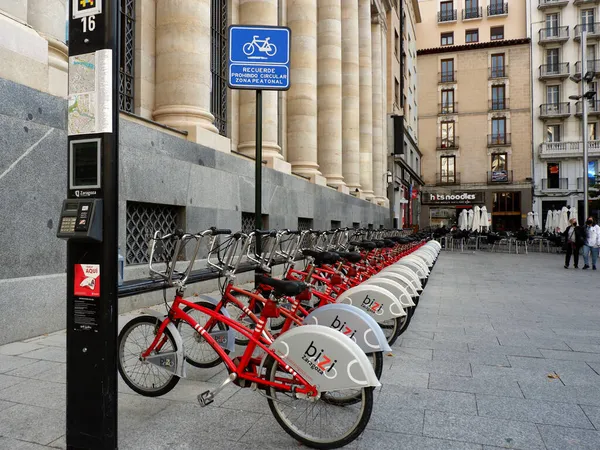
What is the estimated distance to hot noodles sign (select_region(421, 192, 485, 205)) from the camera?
50656 mm

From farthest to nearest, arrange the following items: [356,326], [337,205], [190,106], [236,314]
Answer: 1. [337,205]
2. [190,106]
3. [236,314]
4. [356,326]

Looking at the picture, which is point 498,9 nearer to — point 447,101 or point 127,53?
point 447,101

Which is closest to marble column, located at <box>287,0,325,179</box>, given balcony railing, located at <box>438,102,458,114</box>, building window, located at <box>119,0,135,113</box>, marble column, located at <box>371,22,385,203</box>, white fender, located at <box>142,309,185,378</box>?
building window, located at <box>119,0,135,113</box>

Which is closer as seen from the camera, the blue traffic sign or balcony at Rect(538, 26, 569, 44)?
the blue traffic sign

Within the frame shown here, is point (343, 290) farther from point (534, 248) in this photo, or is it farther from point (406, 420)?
point (534, 248)

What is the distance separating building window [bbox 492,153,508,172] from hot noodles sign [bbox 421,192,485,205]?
305 cm

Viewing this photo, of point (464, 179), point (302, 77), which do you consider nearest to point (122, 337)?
point (302, 77)

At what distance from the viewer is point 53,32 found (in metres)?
6.46

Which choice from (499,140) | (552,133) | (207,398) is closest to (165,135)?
(207,398)

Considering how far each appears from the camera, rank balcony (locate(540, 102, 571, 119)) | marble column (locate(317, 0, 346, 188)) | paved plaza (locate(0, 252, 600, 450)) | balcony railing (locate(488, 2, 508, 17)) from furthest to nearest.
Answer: balcony railing (locate(488, 2, 508, 17)), balcony (locate(540, 102, 571, 119)), marble column (locate(317, 0, 346, 188)), paved plaza (locate(0, 252, 600, 450))

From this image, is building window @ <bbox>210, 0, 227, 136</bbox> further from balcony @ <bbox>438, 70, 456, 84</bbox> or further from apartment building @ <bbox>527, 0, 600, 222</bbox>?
balcony @ <bbox>438, 70, 456, 84</bbox>

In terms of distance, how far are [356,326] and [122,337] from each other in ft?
6.11

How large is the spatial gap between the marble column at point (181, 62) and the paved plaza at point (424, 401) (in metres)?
4.59

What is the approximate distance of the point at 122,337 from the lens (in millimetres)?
3846
